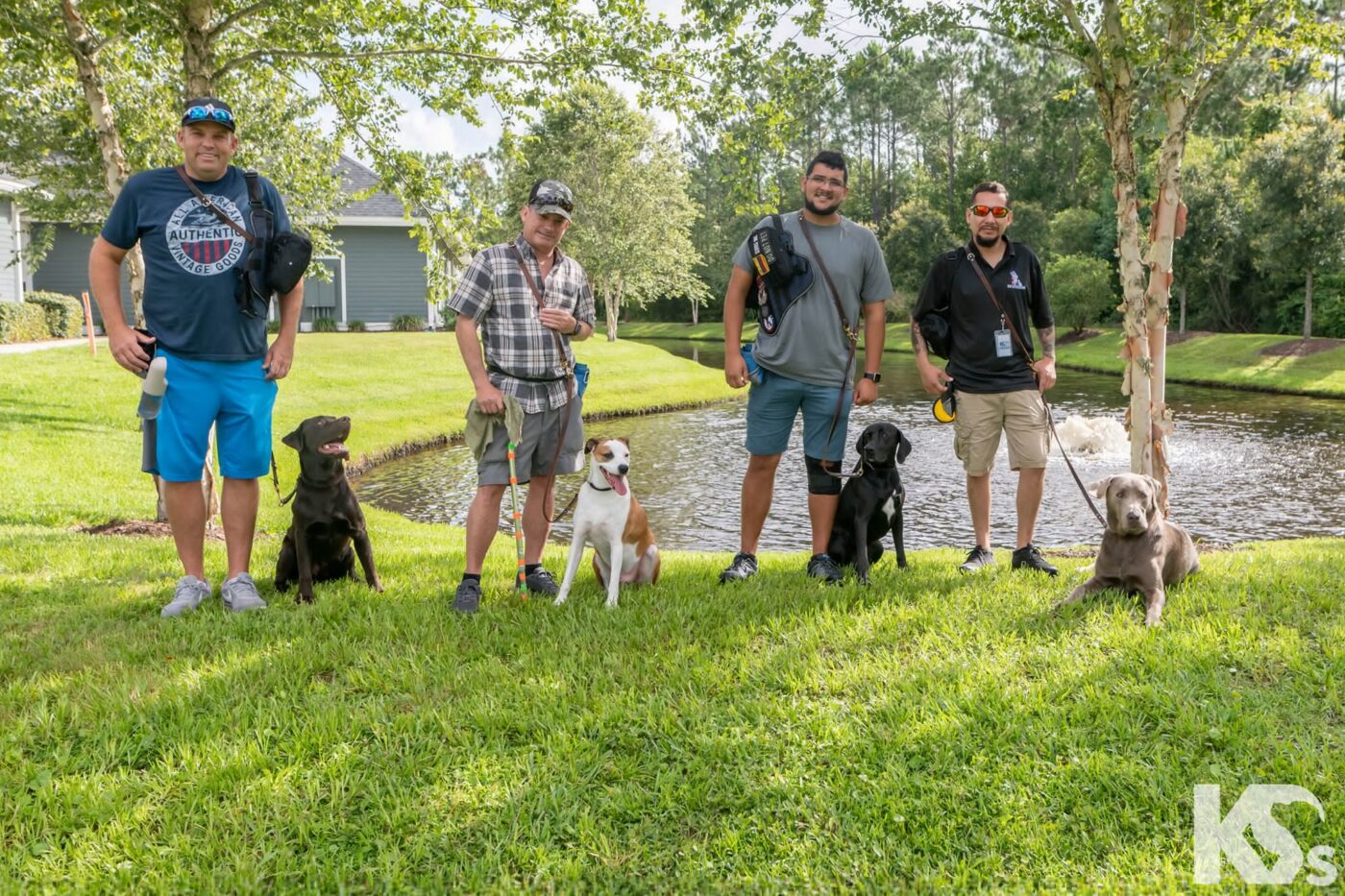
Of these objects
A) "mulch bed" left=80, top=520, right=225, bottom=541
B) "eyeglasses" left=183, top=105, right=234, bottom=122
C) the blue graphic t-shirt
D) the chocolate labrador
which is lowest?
"mulch bed" left=80, top=520, right=225, bottom=541

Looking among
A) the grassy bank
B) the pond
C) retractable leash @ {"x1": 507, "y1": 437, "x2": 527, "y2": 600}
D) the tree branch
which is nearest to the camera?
retractable leash @ {"x1": 507, "y1": 437, "x2": 527, "y2": 600}

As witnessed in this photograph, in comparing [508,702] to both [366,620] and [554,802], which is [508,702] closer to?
[554,802]

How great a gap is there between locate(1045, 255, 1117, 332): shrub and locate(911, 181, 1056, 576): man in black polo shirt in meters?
34.6

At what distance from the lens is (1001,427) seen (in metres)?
5.92

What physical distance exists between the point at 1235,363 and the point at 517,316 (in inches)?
1221

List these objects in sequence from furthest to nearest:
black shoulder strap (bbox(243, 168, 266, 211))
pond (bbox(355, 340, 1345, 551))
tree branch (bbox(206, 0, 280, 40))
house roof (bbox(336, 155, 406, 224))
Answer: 1. house roof (bbox(336, 155, 406, 224))
2. pond (bbox(355, 340, 1345, 551))
3. tree branch (bbox(206, 0, 280, 40))
4. black shoulder strap (bbox(243, 168, 266, 211))

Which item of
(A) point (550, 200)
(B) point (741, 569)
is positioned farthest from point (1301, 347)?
(A) point (550, 200)

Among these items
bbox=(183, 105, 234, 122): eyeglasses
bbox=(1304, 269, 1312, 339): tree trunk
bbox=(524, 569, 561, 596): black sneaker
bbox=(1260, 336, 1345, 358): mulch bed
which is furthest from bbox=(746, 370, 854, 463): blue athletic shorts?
bbox=(1304, 269, 1312, 339): tree trunk

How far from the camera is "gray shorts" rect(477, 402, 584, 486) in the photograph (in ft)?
16.6

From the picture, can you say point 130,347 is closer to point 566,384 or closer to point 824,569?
point 566,384

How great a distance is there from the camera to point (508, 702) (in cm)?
371

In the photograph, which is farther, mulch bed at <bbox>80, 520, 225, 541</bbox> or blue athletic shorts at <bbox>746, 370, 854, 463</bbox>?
mulch bed at <bbox>80, 520, 225, 541</bbox>

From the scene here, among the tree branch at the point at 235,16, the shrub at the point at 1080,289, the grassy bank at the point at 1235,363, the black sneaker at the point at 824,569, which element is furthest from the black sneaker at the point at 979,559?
the shrub at the point at 1080,289

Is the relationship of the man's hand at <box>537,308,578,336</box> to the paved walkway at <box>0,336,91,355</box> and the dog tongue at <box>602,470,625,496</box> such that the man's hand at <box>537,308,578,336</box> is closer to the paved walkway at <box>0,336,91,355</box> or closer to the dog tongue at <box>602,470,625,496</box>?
the dog tongue at <box>602,470,625,496</box>
